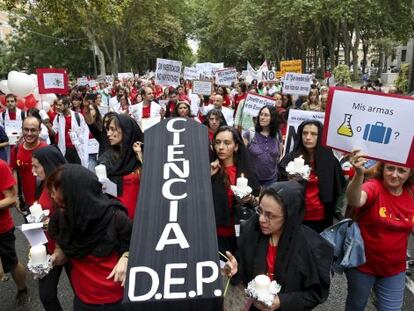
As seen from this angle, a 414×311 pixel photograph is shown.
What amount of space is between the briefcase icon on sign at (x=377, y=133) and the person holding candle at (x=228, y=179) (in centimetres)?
99

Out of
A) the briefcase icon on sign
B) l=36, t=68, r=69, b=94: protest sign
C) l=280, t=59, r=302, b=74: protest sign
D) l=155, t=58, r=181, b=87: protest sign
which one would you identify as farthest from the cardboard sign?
l=280, t=59, r=302, b=74: protest sign

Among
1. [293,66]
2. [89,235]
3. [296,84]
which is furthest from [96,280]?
[293,66]

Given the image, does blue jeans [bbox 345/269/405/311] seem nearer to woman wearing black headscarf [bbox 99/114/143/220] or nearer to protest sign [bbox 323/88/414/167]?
protest sign [bbox 323/88/414/167]

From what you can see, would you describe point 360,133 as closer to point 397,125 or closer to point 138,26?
point 397,125

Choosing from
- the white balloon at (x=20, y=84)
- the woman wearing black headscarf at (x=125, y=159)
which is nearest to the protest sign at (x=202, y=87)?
the white balloon at (x=20, y=84)

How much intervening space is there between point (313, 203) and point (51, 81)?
700 cm

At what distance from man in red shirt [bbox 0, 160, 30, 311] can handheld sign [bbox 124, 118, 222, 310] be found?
1977 mm

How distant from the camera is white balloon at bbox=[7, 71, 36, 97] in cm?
944

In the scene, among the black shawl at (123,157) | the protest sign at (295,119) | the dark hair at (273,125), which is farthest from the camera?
the protest sign at (295,119)

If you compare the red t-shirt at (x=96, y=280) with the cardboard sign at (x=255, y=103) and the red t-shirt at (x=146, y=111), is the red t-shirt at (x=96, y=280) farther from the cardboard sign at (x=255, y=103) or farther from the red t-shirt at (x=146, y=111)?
the red t-shirt at (x=146, y=111)

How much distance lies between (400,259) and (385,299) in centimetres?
31

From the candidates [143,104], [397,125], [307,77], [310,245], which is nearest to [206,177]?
[310,245]

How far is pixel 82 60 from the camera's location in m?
48.4

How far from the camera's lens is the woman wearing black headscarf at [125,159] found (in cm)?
355
